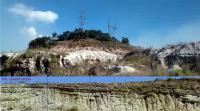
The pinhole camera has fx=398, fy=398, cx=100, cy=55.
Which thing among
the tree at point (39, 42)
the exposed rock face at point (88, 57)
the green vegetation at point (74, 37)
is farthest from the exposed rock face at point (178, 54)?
the tree at point (39, 42)

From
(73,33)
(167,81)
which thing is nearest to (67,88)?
(167,81)

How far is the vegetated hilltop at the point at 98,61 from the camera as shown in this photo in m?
55.3

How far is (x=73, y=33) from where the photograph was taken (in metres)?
79.1

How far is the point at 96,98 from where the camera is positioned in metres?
36.7

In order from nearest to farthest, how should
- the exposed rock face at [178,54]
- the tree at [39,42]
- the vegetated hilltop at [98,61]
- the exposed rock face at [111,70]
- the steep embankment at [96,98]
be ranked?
1. the steep embankment at [96,98]
2. the exposed rock face at [111,70]
3. the vegetated hilltop at [98,61]
4. the exposed rock face at [178,54]
5. the tree at [39,42]

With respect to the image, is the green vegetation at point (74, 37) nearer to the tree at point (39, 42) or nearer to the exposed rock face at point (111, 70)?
the tree at point (39, 42)

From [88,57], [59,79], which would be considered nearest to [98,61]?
[88,57]

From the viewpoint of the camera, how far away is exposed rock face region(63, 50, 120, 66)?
59469 millimetres

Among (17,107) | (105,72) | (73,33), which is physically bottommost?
(17,107)

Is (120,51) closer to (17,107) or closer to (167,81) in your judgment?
(167,81)

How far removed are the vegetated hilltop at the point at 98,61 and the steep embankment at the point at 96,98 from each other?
46.3 ft

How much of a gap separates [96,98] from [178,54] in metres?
27.1

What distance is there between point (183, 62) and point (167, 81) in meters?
17.0

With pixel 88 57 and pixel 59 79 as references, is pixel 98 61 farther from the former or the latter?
pixel 59 79
